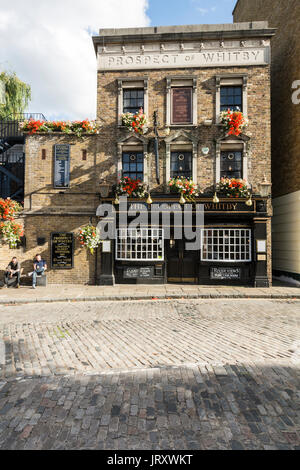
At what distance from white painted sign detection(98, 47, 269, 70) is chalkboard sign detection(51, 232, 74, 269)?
27.9 feet

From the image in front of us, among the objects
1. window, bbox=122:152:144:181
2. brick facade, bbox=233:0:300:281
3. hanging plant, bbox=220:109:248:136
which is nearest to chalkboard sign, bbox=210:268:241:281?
brick facade, bbox=233:0:300:281

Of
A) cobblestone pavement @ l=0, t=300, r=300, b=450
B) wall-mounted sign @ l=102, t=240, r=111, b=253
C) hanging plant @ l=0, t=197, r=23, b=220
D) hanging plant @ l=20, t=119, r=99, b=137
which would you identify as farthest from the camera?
hanging plant @ l=20, t=119, r=99, b=137

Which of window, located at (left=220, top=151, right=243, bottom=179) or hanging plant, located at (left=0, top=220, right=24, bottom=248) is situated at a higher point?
window, located at (left=220, top=151, right=243, bottom=179)

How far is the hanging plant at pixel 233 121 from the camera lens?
1213cm

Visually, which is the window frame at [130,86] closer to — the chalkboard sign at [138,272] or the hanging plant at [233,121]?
the hanging plant at [233,121]

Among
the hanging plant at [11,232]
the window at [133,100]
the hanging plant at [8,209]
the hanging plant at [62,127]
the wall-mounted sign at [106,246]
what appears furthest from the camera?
the window at [133,100]

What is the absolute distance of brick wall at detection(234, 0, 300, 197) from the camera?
13.1 m

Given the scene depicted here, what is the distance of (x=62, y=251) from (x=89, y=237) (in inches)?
69.7

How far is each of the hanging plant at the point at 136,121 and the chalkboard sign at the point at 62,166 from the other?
3100 mm

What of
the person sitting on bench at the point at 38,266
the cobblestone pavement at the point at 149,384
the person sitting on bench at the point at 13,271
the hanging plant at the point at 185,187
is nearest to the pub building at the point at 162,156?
the hanging plant at the point at 185,187

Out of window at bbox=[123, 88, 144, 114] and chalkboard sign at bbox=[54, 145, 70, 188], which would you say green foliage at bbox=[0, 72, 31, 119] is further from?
window at bbox=[123, 88, 144, 114]

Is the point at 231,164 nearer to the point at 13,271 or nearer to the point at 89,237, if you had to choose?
the point at 89,237

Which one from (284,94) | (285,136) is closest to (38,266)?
(285,136)

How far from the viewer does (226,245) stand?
12.7 meters
